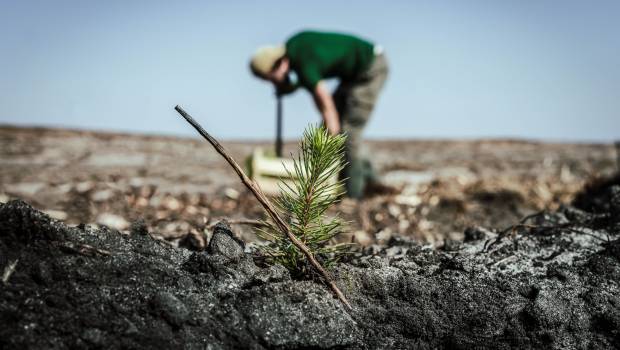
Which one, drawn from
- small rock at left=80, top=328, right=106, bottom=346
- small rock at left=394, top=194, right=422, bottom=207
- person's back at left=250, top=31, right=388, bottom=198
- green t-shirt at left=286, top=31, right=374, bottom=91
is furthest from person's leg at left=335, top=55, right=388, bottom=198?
small rock at left=80, top=328, right=106, bottom=346

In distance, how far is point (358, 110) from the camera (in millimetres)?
5125

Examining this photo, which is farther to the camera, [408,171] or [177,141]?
[177,141]

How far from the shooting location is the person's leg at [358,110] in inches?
199

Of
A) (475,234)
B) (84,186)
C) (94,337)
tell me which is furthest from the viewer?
(84,186)

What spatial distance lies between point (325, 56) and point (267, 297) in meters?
3.60

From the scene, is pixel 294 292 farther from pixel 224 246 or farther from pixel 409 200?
pixel 409 200

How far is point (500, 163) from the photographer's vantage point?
7207mm

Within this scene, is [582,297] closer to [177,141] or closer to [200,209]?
[200,209]

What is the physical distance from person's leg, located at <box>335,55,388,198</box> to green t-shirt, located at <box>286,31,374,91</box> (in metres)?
0.12

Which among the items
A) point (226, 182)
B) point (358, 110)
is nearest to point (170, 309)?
point (358, 110)

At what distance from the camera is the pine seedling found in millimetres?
1365

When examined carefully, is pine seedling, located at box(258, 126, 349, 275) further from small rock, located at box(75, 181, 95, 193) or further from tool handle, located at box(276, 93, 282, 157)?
tool handle, located at box(276, 93, 282, 157)

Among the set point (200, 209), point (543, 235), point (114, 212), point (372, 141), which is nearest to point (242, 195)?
point (200, 209)

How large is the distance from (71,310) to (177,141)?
24.5 ft
